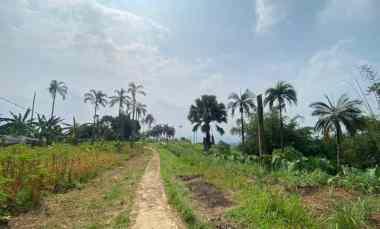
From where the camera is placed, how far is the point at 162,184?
912 centimetres

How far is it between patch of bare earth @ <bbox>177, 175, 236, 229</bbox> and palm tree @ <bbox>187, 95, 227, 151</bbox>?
91.2 feet

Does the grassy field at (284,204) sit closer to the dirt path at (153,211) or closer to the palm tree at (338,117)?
the dirt path at (153,211)

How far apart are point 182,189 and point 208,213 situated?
8.52 feet

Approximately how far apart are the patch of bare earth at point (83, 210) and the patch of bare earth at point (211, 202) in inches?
70.7

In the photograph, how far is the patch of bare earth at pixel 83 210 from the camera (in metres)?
5.05

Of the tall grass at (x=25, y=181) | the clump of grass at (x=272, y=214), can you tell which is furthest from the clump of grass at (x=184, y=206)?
the tall grass at (x=25, y=181)

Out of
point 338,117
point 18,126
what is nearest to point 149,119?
point 18,126

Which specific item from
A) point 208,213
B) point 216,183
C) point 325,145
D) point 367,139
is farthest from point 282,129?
point 208,213

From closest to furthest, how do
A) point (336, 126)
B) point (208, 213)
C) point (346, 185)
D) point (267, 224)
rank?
1. point (267, 224)
2. point (208, 213)
3. point (346, 185)
4. point (336, 126)

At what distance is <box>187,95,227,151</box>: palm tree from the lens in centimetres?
3631

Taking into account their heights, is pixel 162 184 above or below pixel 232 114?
below

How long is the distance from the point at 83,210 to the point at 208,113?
102 ft

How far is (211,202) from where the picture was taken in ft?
20.3

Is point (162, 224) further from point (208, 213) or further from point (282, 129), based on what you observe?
point (282, 129)
